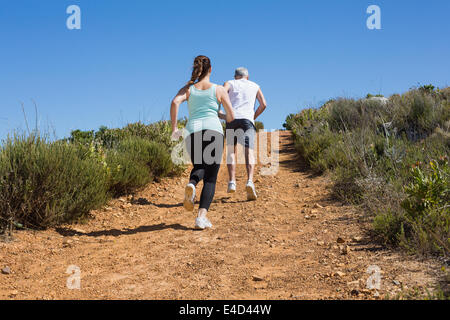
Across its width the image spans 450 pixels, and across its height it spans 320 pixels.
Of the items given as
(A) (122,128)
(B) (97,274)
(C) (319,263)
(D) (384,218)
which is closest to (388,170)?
(D) (384,218)

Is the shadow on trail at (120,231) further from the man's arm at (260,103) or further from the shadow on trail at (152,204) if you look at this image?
the man's arm at (260,103)

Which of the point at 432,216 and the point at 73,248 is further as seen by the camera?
the point at 73,248

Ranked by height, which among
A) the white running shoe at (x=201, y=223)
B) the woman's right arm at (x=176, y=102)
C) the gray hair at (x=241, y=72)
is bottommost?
the white running shoe at (x=201, y=223)

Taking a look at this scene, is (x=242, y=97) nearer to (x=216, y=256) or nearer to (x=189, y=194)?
(x=189, y=194)

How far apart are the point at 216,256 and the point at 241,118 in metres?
2.97

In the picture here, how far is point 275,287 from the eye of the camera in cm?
344

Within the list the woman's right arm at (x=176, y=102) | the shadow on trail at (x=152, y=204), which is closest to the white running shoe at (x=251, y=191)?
the shadow on trail at (x=152, y=204)

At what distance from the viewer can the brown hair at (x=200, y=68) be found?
16.5 feet

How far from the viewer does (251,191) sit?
21.9 feet

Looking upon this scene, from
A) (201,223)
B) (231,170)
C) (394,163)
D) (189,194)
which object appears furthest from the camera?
(394,163)

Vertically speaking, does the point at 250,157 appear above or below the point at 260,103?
below

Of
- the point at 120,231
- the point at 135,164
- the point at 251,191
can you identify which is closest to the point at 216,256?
the point at 120,231
